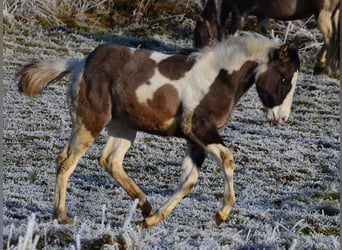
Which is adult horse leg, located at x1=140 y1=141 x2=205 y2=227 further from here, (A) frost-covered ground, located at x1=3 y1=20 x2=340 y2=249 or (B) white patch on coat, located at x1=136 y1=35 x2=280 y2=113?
(B) white patch on coat, located at x1=136 y1=35 x2=280 y2=113

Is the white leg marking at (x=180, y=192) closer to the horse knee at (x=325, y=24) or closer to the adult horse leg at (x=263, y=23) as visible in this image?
the horse knee at (x=325, y=24)

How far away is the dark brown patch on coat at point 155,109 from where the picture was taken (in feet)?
23.2

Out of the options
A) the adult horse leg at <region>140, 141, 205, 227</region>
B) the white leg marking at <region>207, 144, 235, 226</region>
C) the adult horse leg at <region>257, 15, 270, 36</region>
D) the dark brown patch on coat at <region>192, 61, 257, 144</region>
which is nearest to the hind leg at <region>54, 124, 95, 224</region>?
the adult horse leg at <region>140, 141, 205, 227</region>

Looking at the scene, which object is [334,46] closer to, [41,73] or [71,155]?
[41,73]

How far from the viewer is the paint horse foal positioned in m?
7.05

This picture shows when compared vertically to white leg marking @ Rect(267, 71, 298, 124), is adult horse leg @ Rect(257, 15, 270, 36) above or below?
below

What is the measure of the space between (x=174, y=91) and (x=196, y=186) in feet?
8.16

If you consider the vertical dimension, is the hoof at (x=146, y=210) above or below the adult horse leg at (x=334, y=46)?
above

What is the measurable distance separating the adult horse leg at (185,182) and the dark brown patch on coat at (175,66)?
577mm

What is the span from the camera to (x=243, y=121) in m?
13.2

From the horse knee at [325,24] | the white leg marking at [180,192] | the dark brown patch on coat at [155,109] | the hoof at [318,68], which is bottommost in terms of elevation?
the hoof at [318,68]

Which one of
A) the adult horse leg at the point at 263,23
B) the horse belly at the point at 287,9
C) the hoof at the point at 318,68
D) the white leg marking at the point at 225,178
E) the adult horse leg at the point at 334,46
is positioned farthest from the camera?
the adult horse leg at the point at 263,23

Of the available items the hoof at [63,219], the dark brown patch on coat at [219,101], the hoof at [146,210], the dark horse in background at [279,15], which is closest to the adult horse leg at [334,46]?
the dark horse in background at [279,15]

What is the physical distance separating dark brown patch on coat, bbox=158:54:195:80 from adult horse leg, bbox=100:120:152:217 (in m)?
0.63
